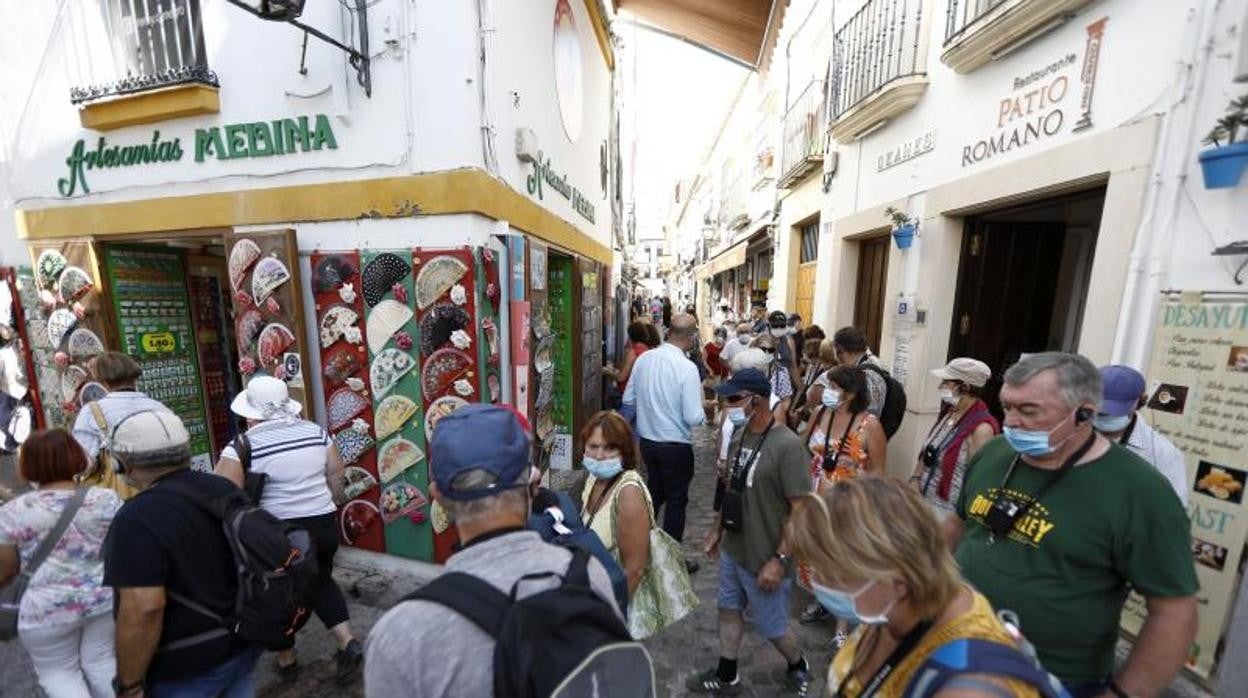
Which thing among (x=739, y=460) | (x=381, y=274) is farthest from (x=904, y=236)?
(x=381, y=274)

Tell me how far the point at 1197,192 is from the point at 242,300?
19.7 ft

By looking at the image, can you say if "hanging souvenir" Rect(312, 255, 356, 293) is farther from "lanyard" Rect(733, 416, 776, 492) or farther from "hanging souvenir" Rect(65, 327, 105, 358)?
"lanyard" Rect(733, 416, 776, 492)

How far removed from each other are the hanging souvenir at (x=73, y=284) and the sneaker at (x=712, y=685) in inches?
221

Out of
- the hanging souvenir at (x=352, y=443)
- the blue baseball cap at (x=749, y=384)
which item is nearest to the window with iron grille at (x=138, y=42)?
the hanging souvenir at (x=352, y=443)

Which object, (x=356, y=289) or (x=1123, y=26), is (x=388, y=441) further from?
(x=1123, y=26)

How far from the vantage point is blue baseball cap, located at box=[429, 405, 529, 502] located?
1128 millimetres

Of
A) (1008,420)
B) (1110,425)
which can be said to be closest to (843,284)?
(1110,425)

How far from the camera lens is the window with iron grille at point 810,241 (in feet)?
28.2

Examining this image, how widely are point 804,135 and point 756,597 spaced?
7861mm

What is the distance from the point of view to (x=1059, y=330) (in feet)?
17.4

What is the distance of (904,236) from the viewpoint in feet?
16.7

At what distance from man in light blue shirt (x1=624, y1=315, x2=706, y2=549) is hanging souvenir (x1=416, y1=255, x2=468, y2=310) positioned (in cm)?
162

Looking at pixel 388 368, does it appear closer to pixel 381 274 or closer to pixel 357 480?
pixel 381 274

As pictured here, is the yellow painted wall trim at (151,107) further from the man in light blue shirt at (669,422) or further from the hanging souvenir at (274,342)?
the man in light blue shirt at (669,422)
